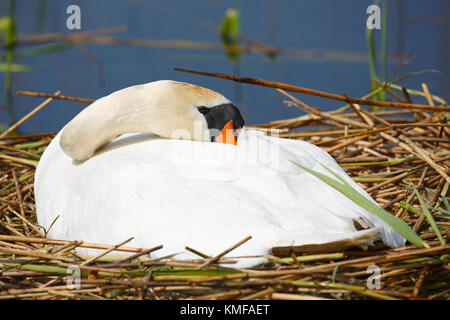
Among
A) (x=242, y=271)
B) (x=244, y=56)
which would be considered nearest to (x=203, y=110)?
(x=242, y=271)

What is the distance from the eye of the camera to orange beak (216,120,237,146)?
260 cm

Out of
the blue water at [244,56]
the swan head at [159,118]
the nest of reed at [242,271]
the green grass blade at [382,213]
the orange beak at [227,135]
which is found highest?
the blue water at [244,56]

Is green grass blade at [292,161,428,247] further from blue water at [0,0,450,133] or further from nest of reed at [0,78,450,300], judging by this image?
blue water at [0,0,450,133]

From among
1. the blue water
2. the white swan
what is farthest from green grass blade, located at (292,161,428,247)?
the blue water

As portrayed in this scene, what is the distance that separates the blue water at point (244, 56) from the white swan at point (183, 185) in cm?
309

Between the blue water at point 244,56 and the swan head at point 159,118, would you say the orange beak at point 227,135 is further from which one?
the blue water at point 244,56

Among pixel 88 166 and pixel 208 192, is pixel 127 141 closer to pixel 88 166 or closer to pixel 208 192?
pixel 88 166

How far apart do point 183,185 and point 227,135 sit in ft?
1.80

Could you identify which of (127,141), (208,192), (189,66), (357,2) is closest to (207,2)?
(357,2)

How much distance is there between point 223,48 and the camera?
7488 mm

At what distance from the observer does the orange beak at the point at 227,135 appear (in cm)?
260

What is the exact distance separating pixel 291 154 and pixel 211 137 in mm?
408

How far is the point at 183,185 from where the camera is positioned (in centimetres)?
214

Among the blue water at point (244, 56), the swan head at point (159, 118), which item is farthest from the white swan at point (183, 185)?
the blue water at point (244, 56)
